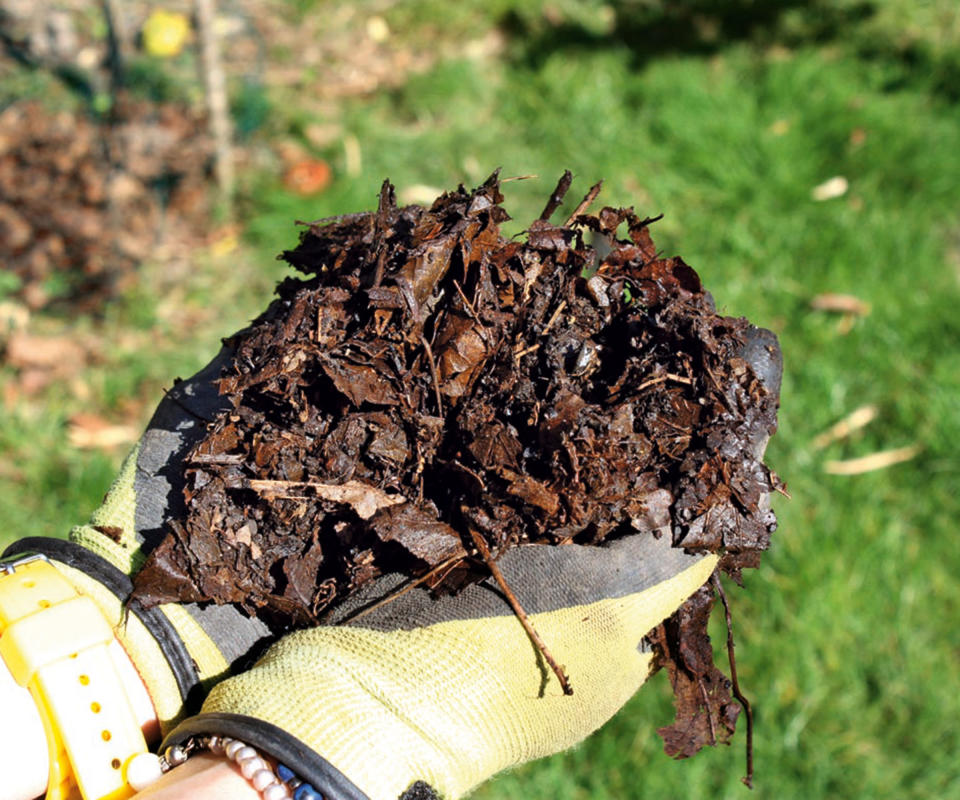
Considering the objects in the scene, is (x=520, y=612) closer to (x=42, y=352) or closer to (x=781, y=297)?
(x=781, y=297)

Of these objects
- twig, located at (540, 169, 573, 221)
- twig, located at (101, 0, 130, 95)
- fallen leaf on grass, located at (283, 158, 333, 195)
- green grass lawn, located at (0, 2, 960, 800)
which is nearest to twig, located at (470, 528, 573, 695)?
twig, located at (540, 169, 573, 221)

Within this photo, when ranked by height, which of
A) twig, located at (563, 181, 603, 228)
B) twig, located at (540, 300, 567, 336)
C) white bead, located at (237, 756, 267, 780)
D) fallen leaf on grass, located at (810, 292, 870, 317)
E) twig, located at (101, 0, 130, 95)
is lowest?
fallen leaf on grass, located at (810, 292, 870, 317)

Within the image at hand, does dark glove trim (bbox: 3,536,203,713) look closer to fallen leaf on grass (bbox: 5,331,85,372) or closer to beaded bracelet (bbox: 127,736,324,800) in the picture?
beaded bracelet (bbox: 127,736,324,800)

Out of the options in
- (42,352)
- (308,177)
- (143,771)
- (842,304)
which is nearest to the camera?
(143,771)

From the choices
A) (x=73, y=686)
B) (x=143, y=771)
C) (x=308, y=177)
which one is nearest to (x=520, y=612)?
(x=143, y=771)

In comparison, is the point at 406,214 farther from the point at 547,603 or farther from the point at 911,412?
the point at 911,412
